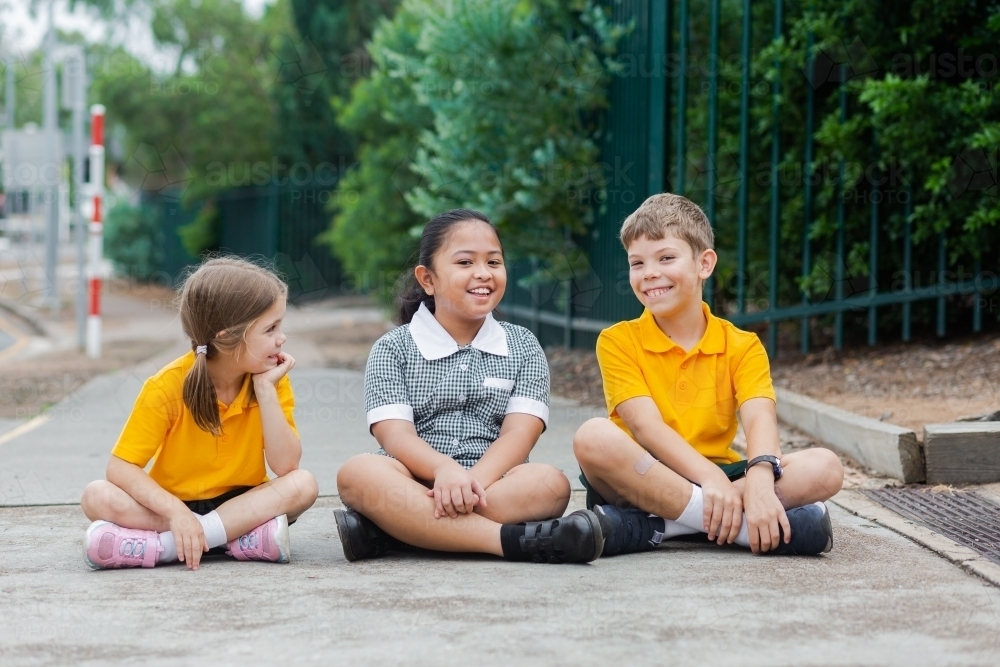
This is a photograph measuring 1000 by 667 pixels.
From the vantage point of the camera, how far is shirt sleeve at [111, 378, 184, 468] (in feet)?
11.2

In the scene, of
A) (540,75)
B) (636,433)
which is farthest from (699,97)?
(636,433)

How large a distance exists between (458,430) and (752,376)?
2.96 ft

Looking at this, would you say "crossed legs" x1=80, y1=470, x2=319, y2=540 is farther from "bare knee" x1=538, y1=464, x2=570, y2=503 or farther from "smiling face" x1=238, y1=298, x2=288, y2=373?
"bare knee" x1=538, y1=464, x2=570, y2=503

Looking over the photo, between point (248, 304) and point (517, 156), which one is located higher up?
point (517, 156)

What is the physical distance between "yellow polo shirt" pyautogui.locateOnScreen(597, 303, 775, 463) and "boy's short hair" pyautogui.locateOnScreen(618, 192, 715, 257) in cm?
29

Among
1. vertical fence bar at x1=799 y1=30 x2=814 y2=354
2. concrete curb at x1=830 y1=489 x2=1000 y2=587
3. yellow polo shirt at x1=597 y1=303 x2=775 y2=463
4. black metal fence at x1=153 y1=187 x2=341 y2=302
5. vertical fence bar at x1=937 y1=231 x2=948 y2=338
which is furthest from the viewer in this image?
black metal fence at x1=153 y1=187 x2=341 y2=302

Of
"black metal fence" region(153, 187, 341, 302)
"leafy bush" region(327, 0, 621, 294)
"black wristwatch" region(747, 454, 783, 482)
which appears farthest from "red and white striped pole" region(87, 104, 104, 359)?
"black wristwatch" region(747, 454, 783, 482)

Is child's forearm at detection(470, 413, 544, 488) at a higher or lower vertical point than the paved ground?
higher

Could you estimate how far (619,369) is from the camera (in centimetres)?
365

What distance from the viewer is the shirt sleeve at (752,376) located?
11.9 ft

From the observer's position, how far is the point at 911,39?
23.4 ft

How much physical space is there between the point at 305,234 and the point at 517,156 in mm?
13002

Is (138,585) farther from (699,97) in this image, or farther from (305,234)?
(305,234)

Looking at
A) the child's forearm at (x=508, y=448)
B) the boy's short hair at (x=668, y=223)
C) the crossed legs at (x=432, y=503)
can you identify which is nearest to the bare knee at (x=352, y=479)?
the crossed legs at (x=432, y=503)
